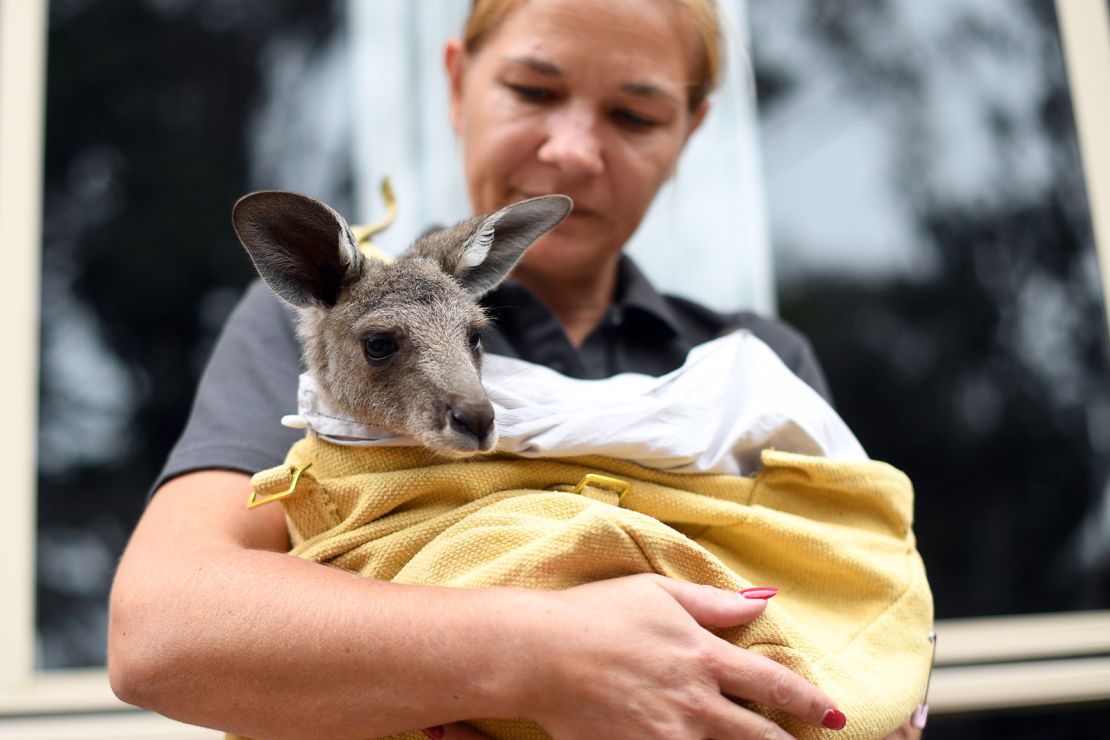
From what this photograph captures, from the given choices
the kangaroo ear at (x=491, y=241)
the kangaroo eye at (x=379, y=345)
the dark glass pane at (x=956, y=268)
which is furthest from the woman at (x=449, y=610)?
the dark glass pane at (x=956, y=268)

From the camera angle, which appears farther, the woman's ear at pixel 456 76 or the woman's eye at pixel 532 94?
the woman's ear at pixel 456 76

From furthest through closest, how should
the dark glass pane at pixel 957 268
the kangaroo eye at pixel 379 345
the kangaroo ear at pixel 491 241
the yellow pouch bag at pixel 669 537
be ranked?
the dark glass pane at pixel 957 268, the kangaroo ear at pixel 491 241, the kangaroo eye at pixel 379 345, the yellow pouch bag at pixel 669 537

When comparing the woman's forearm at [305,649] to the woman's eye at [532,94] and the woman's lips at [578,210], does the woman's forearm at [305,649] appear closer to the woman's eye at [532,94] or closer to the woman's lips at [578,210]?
the woman's lips at [578,210]

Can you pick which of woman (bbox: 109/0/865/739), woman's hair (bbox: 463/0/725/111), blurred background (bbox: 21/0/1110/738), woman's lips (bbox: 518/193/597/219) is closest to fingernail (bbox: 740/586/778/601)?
woman (bbox: 109/0/865/739)

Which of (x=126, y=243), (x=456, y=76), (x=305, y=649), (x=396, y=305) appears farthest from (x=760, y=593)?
(x=126, y=243)

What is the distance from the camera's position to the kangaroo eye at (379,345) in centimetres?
150

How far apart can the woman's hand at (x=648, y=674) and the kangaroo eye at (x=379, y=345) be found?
545mm

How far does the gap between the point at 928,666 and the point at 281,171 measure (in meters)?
2.77

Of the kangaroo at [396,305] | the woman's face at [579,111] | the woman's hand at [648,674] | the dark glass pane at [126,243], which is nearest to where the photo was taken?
the woman's hand at [648,674]

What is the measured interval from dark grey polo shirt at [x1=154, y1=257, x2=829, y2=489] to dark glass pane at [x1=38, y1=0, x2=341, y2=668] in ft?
4.62

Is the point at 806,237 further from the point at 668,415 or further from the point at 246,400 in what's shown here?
the point at 246,400

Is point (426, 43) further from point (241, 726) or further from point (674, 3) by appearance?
point (241, 726)

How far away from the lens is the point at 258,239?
147 centimetres

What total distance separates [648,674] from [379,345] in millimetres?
→ 710
